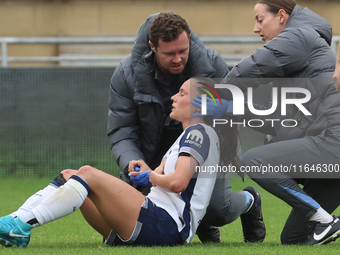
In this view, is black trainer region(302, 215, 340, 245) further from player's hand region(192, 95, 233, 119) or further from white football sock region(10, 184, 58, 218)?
white football sock region(10, 184, 58, 218)

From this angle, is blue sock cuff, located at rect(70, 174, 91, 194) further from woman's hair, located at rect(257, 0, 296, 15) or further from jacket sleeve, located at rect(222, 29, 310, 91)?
woman's hair, located at rect(257, 0, 296, 15)

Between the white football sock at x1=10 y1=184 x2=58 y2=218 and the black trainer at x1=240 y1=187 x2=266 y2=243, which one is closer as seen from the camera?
the white football sock at x1=10 y1=184 x2=58 y2=218

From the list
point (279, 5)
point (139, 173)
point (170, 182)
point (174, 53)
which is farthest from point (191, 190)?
point (279, 5)

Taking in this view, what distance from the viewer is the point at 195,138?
291 cm

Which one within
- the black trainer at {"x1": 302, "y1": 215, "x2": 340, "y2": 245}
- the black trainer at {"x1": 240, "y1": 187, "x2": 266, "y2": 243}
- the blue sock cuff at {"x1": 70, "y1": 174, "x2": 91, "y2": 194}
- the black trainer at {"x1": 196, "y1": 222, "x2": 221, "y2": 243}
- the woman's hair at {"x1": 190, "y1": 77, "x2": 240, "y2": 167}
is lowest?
the black trainer at {"x1": 196, "y1": 222, "x2": 221, "y2": 243}

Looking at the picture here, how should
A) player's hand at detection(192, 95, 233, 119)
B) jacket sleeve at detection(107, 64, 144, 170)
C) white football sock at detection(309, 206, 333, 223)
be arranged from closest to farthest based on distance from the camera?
white football sock at detection(309, 206, 333, 223) < player's hand at detection(192, 95, 233, 119) < jacket sleeve at detection(107, 64, 144, 170)

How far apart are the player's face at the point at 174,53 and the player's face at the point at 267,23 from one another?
1.60 ft

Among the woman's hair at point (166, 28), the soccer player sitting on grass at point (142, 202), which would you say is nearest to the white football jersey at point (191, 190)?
the soccer player sitting on grass at point (142, 202)

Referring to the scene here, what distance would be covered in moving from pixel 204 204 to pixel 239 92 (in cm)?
83

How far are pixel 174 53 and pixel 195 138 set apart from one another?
841 mm

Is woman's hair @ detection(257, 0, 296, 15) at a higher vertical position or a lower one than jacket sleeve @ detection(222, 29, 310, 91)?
higher

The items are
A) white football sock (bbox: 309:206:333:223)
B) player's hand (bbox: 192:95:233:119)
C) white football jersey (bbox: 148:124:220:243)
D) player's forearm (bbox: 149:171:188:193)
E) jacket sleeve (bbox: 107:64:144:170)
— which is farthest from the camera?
jacket sleeve (bbox: 107:64:144:170)

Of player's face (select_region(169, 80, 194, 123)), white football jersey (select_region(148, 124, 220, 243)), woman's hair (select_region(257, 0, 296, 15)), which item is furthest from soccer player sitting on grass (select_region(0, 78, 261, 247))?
woman's hair (select_region(257, 0, 296, 15))

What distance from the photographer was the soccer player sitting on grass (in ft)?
9.29
